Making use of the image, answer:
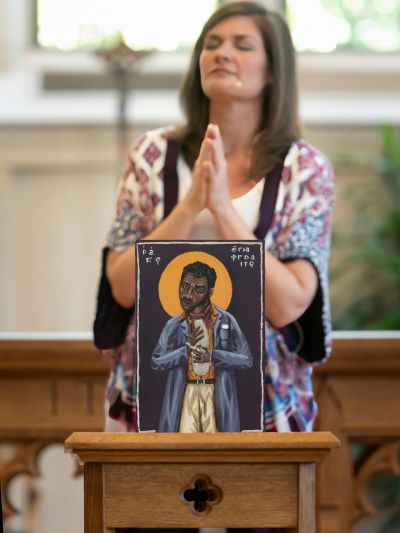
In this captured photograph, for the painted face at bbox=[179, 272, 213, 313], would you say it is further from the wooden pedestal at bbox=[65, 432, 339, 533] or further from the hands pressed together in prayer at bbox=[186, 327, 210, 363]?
the wooden pedestal at bbox=[65, 432, 339, 533]

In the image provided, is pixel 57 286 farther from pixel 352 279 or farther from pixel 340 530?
pixel 340 530

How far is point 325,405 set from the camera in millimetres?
2725

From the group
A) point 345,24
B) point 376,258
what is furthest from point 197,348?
point 345,24

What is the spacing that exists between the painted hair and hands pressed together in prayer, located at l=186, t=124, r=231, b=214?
0.65ft

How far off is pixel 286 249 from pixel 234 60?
1.05 ft

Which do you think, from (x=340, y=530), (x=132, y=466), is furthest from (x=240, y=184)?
(x=340, y=530)

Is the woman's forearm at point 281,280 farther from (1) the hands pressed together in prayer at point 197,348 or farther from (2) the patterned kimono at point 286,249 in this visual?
(1) the hands pressed together in prayer at point 197,348

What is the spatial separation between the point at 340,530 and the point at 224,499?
3.75 ft

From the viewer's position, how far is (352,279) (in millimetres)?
5566

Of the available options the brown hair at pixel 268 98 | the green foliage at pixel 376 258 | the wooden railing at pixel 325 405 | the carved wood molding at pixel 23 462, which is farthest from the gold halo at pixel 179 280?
the green foliage at pixel 376 258

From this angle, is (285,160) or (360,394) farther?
(360,394)

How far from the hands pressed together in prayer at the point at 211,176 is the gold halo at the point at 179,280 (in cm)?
19

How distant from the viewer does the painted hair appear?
5.52 feet

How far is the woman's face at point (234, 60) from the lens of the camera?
6.39 ft
